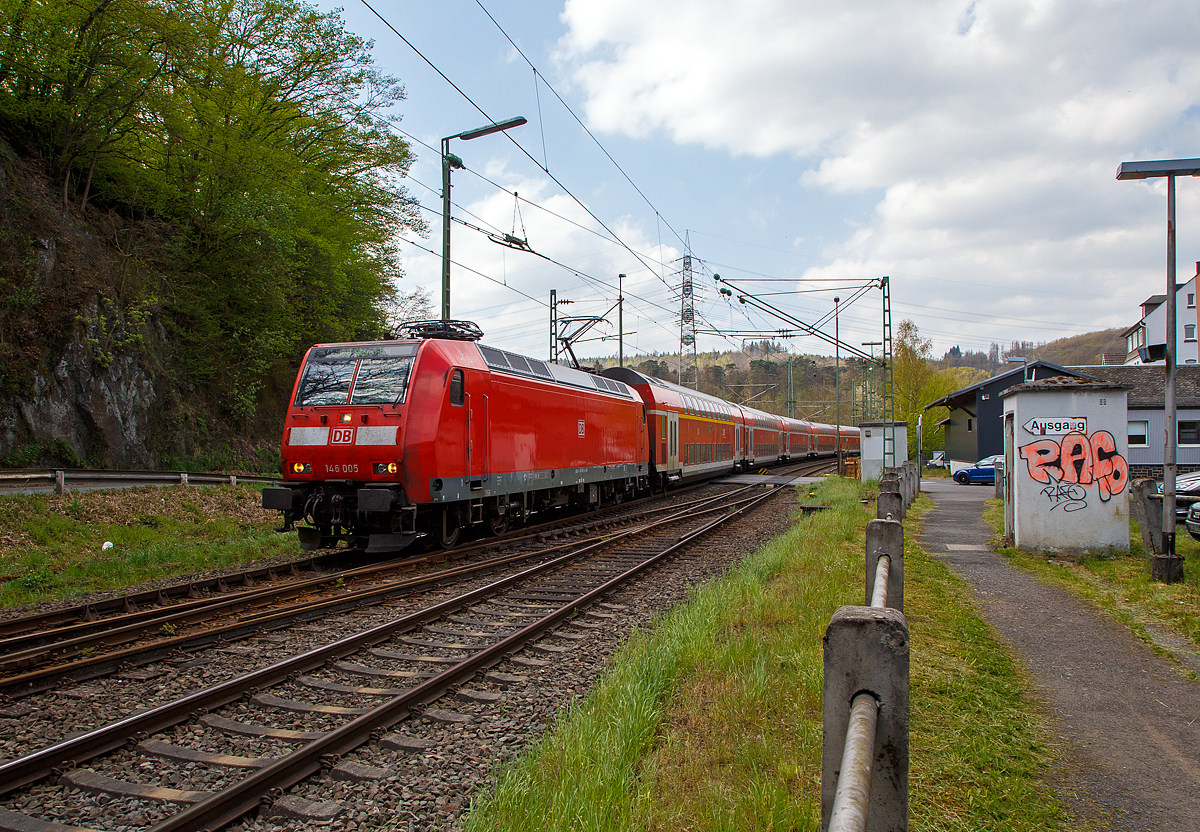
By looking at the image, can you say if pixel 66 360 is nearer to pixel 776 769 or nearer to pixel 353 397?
pixel 353 397

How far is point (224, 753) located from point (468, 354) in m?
7.61

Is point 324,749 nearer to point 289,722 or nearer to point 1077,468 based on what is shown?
point 289,722

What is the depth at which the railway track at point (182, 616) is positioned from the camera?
558 centimetres

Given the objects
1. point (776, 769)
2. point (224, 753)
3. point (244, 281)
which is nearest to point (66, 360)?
point (244, 281)

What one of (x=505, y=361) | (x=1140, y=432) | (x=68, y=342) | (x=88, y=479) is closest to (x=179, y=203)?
(x=68, y=342)

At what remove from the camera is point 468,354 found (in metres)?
11.2

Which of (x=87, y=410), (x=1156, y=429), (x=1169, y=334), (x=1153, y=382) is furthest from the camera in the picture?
(x=1153, y=382)

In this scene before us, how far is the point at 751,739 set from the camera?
3822 millimetres

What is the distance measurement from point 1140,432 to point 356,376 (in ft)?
98.0

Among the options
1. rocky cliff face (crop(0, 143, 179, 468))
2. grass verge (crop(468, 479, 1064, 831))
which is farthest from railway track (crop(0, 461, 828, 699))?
rocky cliff face (crop(0, 143, 179, 468))

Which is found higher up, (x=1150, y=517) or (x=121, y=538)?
(x=1150, y=517)

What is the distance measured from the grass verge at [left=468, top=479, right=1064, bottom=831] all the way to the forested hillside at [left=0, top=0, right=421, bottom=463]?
15.3m

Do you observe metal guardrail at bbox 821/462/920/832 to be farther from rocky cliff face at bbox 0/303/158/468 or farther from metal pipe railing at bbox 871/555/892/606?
rocky cliff face at bbox 0/303/158/468

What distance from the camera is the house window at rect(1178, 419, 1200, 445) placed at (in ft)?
90.9
